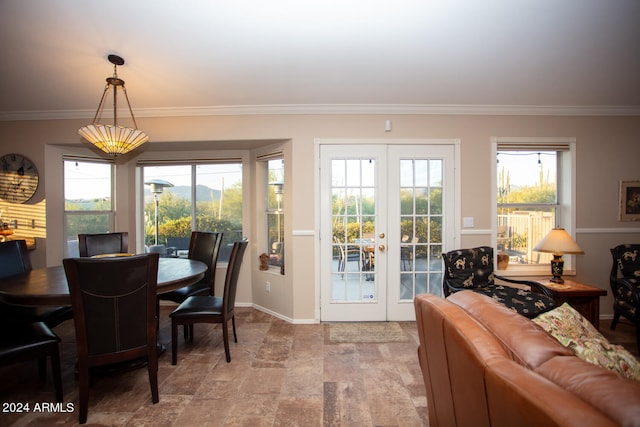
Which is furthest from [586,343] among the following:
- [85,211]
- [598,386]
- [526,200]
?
[85,211]

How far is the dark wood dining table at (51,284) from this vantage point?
1792mm

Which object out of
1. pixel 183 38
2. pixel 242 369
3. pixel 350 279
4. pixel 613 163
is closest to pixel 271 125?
pixel 183 38

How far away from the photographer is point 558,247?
276cm

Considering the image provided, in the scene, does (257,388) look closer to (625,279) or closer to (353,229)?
(353,229)

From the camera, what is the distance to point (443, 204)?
11.1 feet

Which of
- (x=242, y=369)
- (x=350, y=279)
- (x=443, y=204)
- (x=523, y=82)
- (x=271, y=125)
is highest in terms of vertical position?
(x=523, y=82)

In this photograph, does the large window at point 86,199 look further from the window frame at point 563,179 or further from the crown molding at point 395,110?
the window frame at point 563,179

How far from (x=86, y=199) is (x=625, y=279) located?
20.3ft

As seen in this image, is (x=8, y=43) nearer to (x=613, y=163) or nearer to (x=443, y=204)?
(x=443, y=204)

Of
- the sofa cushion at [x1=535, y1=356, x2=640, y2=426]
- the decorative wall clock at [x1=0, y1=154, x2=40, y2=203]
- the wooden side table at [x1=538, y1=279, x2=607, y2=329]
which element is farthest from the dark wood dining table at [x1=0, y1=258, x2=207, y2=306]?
the wooden side table at [x1=538, y1=279, x2=607, y2=329]

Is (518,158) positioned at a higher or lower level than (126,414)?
higher

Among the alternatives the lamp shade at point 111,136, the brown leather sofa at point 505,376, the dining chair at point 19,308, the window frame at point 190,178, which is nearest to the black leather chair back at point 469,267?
the brown leather sofa at point 505,376

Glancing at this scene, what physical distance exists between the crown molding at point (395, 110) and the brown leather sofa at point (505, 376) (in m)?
2.44

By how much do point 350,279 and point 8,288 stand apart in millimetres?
2827
